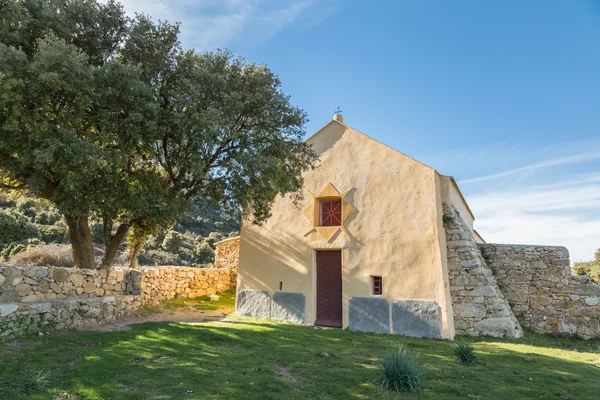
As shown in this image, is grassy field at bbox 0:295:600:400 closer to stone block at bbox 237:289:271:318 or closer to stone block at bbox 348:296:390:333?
stone block at bbox 348:296:390:333

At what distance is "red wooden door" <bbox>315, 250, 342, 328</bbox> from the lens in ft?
41.3

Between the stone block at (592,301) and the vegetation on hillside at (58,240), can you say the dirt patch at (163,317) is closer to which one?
the vegetation on hillside at (58,240)

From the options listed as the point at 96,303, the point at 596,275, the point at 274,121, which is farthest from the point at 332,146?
the point at 596,275

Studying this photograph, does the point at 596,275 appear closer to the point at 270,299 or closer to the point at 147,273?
the point at 270,299

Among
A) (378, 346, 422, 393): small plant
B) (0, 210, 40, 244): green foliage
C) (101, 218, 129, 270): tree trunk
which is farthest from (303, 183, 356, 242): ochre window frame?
(0, 210, 40, 244): green foliage

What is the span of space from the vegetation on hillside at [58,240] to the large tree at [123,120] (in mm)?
1700

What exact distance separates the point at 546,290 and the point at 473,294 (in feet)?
8.85

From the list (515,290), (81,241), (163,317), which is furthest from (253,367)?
(515,290)

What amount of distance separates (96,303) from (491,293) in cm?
1184

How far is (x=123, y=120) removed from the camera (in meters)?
9.14

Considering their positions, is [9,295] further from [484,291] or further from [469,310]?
[484,291]

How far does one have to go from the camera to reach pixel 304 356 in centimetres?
779

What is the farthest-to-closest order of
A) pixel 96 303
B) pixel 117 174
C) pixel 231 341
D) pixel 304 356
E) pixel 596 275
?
pixel 596 275 < pixel 96 303 < pixel 117 174 < pixel 231 341 < pixel 304 356

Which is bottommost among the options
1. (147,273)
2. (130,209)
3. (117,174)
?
(147,273)
